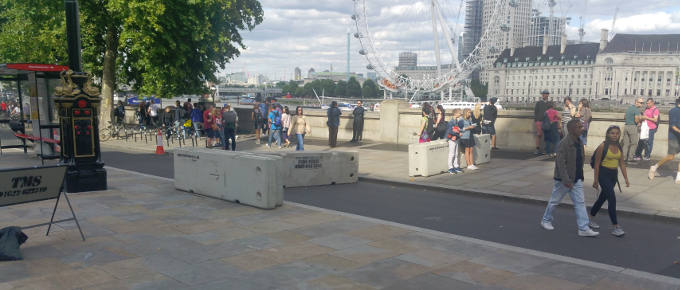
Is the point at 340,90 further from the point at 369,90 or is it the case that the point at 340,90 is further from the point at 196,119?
the point at 196,119

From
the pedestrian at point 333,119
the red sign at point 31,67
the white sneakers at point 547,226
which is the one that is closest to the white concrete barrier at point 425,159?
the white sneakers at point 547,226

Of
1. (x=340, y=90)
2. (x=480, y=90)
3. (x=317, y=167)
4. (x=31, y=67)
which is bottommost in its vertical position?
(x=317, y=167)

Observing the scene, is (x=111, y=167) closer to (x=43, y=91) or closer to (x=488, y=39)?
(x=43, y=91)

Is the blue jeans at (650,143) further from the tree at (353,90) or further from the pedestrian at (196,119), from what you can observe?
the tree at (353,90)

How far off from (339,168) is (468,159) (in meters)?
3.83

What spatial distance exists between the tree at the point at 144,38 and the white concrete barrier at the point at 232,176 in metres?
13.1

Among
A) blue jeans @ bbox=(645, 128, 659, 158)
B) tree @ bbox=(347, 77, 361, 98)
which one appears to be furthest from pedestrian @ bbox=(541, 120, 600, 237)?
tree @ bbox=(347, 77, 361, 98)

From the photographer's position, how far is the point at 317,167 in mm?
11789

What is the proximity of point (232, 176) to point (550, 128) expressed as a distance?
9.88 metres

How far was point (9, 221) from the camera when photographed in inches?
309

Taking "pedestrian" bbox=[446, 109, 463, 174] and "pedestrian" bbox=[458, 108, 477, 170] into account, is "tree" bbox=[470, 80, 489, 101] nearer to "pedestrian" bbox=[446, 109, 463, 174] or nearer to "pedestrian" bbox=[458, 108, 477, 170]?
"pedestrian" bbox=[458, 108, 477, 170]

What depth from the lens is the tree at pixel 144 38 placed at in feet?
72.8

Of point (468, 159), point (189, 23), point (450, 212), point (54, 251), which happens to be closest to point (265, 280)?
point (54, 251)

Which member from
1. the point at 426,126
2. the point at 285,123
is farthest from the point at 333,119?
the point at 426,126
